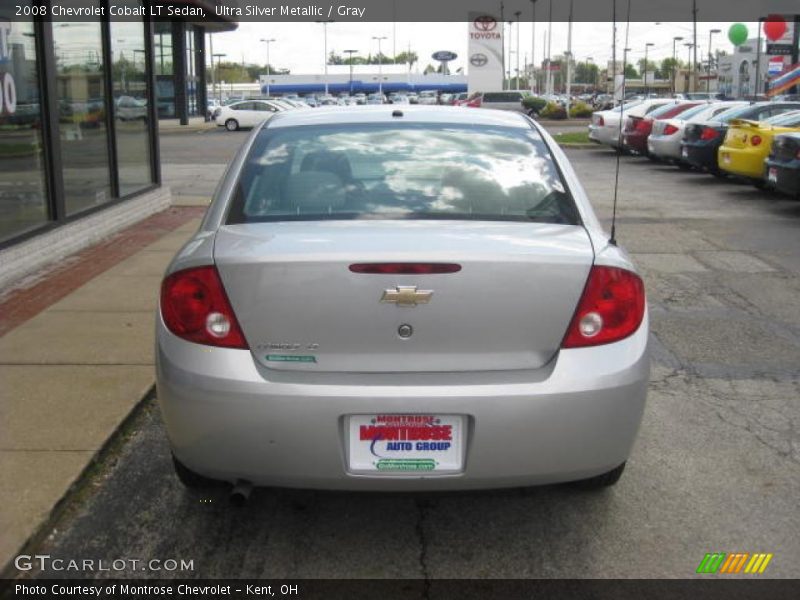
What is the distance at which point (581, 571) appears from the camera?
339 centimetres

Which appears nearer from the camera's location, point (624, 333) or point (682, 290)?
point (624, 333)

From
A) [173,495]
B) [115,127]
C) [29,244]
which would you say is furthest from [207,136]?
[173,495]

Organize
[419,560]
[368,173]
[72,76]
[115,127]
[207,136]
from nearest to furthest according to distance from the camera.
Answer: [419,560], [368,173], [72,76], [115,127], [207,136]

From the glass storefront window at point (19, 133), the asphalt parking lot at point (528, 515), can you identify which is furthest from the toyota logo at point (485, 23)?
the asphalt parking lot at point (528, 515)

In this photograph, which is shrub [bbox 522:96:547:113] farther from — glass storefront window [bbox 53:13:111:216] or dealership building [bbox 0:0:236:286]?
glass storefront window [bbox 53:13:111:216]

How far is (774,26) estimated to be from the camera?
130 ft

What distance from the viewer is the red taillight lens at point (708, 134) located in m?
17.9

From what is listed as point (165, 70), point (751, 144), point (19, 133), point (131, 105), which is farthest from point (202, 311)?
point (165, 70)

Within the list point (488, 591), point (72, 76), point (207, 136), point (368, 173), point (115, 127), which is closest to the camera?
point (488, 591)

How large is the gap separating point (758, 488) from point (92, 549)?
2839 mm

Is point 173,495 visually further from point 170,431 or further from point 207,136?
point 207,136

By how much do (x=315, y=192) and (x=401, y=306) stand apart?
0.89 metres

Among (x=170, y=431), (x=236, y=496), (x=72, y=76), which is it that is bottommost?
(x=236, y=496)

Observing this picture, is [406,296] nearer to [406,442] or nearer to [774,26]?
[406,442]
